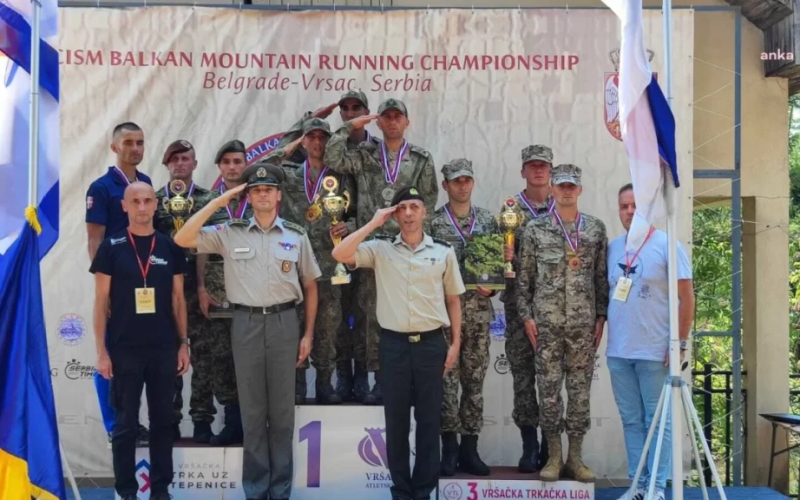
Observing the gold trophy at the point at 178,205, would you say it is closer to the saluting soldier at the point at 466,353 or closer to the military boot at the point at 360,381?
the military boot at the point at 360,381

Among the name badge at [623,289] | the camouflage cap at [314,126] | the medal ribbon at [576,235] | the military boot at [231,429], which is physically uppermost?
the camouflage cap at [314,126]

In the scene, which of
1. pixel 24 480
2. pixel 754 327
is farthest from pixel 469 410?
pixel 754 327

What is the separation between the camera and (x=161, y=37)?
5.50 meters

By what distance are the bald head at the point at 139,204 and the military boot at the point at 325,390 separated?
1.28 metres

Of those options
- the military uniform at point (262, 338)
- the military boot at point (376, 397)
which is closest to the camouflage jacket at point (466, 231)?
the military boot at point (376, 397)

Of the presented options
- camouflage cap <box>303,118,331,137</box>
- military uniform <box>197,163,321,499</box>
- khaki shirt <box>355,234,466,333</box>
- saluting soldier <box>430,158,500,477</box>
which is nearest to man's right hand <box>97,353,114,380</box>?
military uniform <box>197,163,321,499</box>

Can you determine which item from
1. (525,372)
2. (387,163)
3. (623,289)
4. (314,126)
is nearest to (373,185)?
(387,163)

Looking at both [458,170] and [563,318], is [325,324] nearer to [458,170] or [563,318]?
[458,170]

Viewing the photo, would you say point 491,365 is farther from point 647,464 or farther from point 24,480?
point 24,480

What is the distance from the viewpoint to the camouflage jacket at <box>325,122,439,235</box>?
14.9ft

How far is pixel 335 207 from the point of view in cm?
432

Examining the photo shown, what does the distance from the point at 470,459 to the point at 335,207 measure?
1.58m

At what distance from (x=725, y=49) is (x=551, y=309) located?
2.92 metres

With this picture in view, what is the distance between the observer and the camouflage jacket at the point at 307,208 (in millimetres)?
4613
